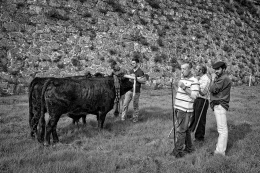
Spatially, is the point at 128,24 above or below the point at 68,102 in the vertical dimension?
above

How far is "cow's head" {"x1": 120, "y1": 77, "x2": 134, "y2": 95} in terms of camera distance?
832cm

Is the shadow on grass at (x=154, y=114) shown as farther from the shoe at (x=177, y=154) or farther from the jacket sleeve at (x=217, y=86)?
the jacket sleeve at (x=217, y=86)

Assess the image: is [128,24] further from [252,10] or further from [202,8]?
[252,10]

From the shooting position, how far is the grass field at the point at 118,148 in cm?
462

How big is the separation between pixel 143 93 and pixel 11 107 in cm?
796

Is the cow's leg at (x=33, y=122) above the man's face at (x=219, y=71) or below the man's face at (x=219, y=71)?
below

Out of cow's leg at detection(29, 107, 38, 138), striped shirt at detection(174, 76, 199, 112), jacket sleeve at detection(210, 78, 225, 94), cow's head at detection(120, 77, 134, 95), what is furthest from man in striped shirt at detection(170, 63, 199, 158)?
cow's leg at detection(29, 107, 38, 138)

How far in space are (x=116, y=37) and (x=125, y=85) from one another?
7.94 meters

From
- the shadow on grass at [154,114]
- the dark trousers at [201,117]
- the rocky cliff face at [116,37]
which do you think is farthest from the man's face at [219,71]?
the rocky cliff face at [116,37]

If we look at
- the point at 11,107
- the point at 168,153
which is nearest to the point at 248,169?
the point at 168,153

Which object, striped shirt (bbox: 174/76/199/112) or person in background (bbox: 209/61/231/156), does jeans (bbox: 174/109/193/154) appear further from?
person in background (bbox: 209/61/231/156)

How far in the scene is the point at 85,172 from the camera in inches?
171

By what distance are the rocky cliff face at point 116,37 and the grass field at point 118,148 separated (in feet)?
15.5

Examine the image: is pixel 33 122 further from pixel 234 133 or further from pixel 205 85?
pixel 234 133
